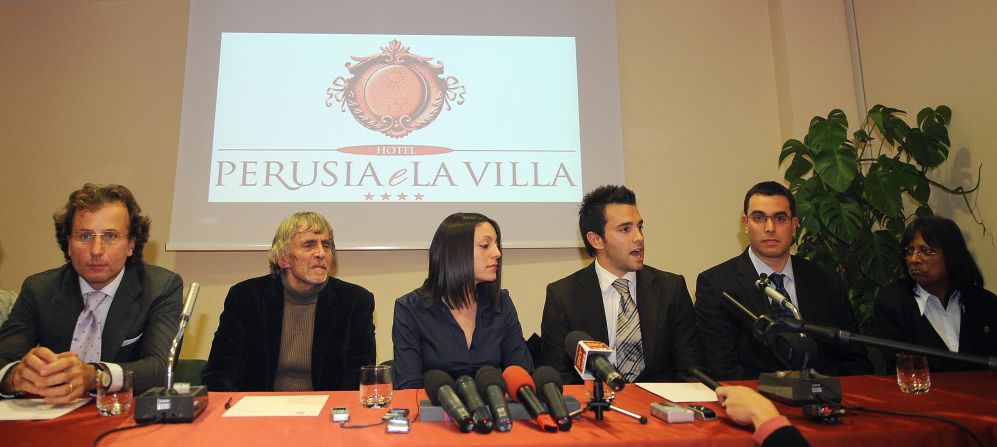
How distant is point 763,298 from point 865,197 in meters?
1.30

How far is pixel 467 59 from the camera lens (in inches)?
169

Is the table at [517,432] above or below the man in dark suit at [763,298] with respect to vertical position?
below

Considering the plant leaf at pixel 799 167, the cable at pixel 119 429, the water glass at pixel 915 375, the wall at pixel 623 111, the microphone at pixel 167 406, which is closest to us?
the cable at pixel 119 429

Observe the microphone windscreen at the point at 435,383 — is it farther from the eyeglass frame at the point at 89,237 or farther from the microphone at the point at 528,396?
the eyeglass frame at the point at 89,237

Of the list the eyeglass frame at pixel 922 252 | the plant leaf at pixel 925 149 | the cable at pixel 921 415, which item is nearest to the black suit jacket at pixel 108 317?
the cable at pixel 921 415

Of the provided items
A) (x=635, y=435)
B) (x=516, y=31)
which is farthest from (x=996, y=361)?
(x=516, y=31)

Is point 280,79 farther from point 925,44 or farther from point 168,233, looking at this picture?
point 925,44

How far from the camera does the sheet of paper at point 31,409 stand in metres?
1.64

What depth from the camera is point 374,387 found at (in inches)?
71.2

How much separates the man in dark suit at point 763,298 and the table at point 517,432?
A: 1.05 metres

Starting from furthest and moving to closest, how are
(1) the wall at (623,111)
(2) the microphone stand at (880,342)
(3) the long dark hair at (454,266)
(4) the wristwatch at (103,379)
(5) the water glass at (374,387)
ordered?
1. (1) the wall at (623,111)
2. (3) the long dark hair at (454,266)
3. (5) the water glass at (374,387)
4. (4) the wristwatch at (103,379)
5. (2) the microphone stand at (880,342)

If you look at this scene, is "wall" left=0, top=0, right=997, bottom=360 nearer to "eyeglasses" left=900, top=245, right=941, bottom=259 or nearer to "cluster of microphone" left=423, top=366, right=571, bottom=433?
"eyeglasses" left=900, top=245, right=941, bottom=259

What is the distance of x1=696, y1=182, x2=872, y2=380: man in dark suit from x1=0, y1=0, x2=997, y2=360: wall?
1.39 meters

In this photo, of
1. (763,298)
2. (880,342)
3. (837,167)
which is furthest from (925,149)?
(880,342)
